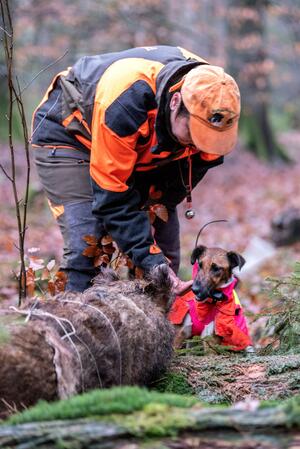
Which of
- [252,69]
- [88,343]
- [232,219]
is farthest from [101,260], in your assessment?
[252,69]

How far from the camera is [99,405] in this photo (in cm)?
249

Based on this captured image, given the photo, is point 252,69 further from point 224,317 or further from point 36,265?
point 36,265

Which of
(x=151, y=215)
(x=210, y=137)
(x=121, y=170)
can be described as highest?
(x=210, y=137)

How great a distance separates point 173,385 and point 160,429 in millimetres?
1681

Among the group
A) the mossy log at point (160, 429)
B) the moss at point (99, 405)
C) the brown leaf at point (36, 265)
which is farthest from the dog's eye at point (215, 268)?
the mossy log at point (160, 429)

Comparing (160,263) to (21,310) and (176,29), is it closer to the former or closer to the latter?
(21,310)

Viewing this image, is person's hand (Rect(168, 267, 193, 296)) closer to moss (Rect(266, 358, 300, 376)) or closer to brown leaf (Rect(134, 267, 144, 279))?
brown leaf (Rect(134, 267, 144, 279))

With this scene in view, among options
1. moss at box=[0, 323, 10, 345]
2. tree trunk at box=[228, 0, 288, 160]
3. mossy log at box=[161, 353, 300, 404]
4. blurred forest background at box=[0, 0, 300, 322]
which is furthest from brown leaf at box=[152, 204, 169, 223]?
tree trunk at box=[228, 0, 288, 160]

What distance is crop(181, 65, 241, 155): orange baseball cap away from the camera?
4.27 m

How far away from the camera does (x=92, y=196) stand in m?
5.11

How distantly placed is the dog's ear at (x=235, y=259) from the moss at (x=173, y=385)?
1.30m

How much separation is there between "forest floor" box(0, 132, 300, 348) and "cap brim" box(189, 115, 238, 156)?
1.45 metres

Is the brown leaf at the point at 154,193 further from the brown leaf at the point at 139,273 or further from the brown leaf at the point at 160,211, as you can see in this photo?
the brown leaf at the point at 139,273

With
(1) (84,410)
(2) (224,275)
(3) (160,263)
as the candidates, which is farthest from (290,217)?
(1) (84,410)
